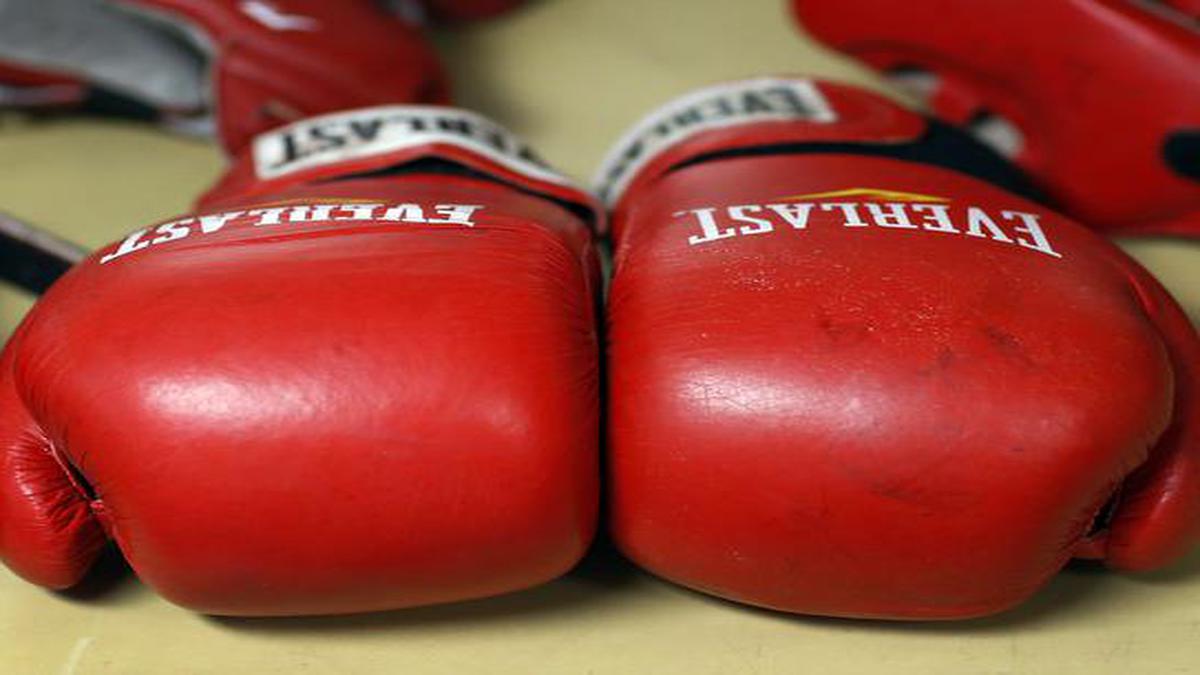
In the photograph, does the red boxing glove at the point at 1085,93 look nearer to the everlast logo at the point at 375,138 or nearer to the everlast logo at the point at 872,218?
the everlast logo at the point at 872,218

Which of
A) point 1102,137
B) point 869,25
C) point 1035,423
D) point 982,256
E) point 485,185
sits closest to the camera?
point 1035,423

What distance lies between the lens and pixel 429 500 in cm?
89

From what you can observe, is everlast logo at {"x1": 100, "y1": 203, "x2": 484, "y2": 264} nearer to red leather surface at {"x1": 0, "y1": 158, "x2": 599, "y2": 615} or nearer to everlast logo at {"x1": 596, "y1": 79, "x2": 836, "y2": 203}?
red leather surface at {"x1": 0, "y1": 158, "x2": 599, "y2": 615}

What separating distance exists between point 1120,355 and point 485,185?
0.60 metres

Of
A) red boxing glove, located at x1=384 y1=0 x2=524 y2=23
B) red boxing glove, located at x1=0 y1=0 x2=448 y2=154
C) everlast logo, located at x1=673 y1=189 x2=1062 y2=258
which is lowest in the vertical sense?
red boxing glove, located at x1=384 y1=0 x2=524 y2=23

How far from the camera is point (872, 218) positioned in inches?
39.9

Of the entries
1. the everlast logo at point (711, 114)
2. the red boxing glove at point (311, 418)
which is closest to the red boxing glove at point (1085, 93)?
the everlast logo at point (711, 114)

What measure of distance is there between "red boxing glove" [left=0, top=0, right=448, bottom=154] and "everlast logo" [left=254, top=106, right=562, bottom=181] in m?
0.22

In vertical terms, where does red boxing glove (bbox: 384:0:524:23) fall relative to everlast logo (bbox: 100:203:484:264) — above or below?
below

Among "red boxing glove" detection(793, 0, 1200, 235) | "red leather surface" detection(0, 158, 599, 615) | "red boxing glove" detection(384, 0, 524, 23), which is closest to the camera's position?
"red leather surface" detection(0, 158, 599, 615)

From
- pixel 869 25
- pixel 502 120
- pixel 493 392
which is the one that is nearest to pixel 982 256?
pixel 493 392

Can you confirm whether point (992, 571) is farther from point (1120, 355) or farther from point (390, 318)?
point (390, 318)

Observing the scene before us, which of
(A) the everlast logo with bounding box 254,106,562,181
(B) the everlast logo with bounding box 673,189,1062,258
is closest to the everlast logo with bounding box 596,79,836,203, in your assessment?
(A) the everlast logo with bounding box 254,106,562,181

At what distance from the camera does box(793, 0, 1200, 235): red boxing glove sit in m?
1.36
